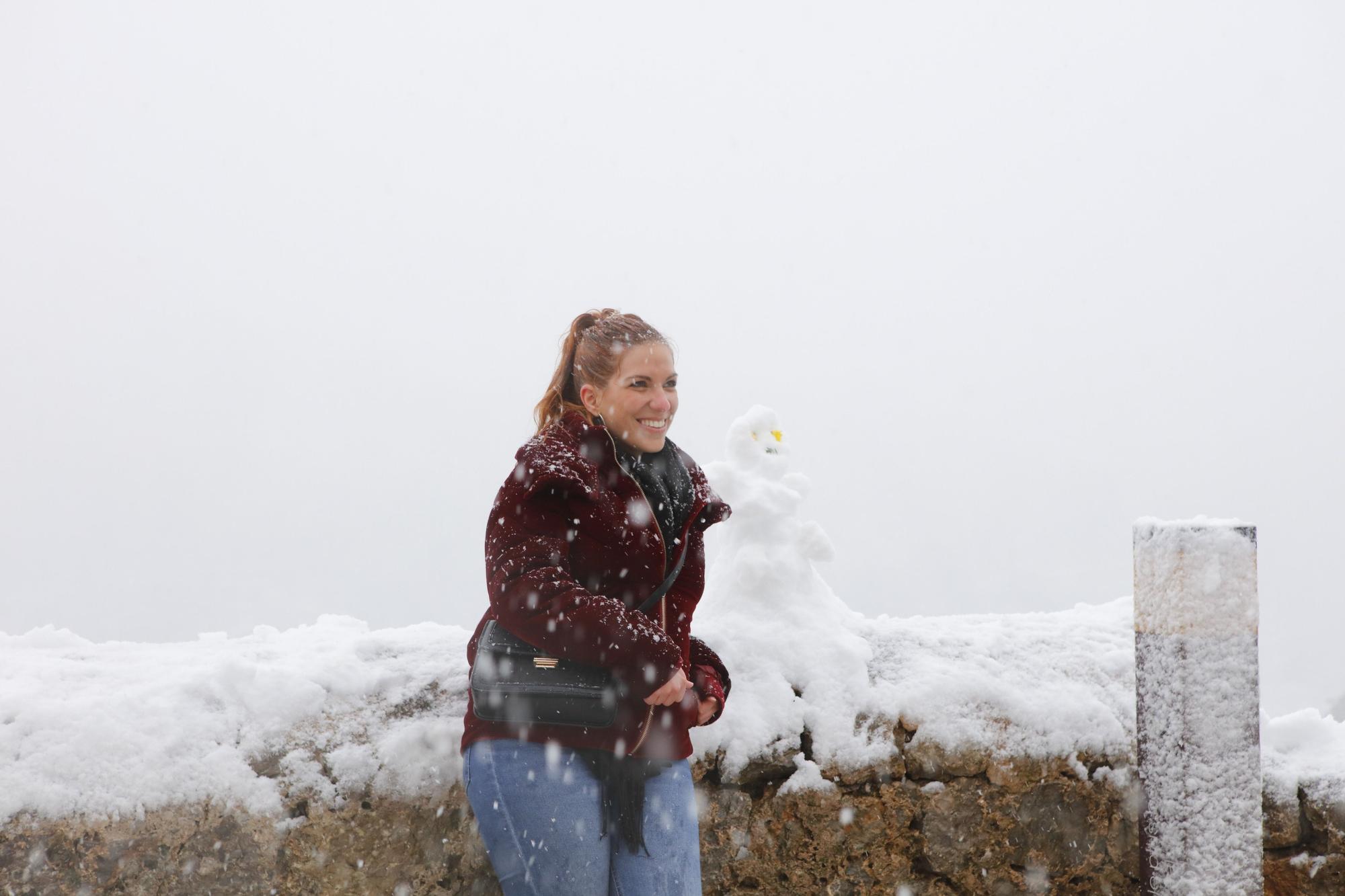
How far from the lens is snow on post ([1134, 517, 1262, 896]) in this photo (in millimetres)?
3010

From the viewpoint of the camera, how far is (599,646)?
2143 millimetres

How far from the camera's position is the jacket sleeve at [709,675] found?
254 cm

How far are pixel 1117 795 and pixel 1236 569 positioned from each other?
923mm

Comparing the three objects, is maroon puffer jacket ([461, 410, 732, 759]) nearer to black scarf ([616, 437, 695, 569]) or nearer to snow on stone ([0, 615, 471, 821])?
black scarf ([616, 437, 695, 569])

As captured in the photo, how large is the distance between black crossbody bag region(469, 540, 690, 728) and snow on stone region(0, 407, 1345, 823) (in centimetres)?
70

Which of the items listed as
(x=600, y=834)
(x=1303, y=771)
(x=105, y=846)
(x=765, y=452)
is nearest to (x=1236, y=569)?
(x=1303, y=771)

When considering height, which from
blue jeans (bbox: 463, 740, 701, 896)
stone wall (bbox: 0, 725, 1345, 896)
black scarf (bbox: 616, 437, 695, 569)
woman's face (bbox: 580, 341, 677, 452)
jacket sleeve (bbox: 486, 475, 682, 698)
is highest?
woman's face (bbox: 580, 341, 677, 452)

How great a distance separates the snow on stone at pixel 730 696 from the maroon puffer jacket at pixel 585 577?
0.65 m

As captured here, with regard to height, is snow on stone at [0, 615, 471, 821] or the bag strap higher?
the bag strap

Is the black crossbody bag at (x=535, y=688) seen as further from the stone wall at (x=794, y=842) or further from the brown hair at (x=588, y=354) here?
the stone wall at (x=794, y=842)

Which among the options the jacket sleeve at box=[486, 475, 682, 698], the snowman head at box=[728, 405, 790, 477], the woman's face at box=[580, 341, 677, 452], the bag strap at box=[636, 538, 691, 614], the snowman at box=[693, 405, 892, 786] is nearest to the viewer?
the jacket sleeve at box=[486, 475, 682, 698]

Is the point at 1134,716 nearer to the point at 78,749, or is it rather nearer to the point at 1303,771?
the point at 1303,771

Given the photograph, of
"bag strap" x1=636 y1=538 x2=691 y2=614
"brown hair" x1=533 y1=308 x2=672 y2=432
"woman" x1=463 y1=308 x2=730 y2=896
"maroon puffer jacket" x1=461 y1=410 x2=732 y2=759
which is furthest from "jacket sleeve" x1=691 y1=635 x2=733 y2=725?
"brown hair" x1=533 y1=308 x2=672 y2=432

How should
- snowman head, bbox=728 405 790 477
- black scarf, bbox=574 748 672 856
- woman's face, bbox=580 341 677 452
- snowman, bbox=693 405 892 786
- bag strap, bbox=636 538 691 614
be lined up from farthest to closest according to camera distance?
snowman head, bbox=728 405 790 477 < snowman, bbox=693 405 892 786 < woman's face, bbox=580 341 677 452 < bag strap, bbox=636 538 691 614 < black scarf, bbox=574 748 672 856
